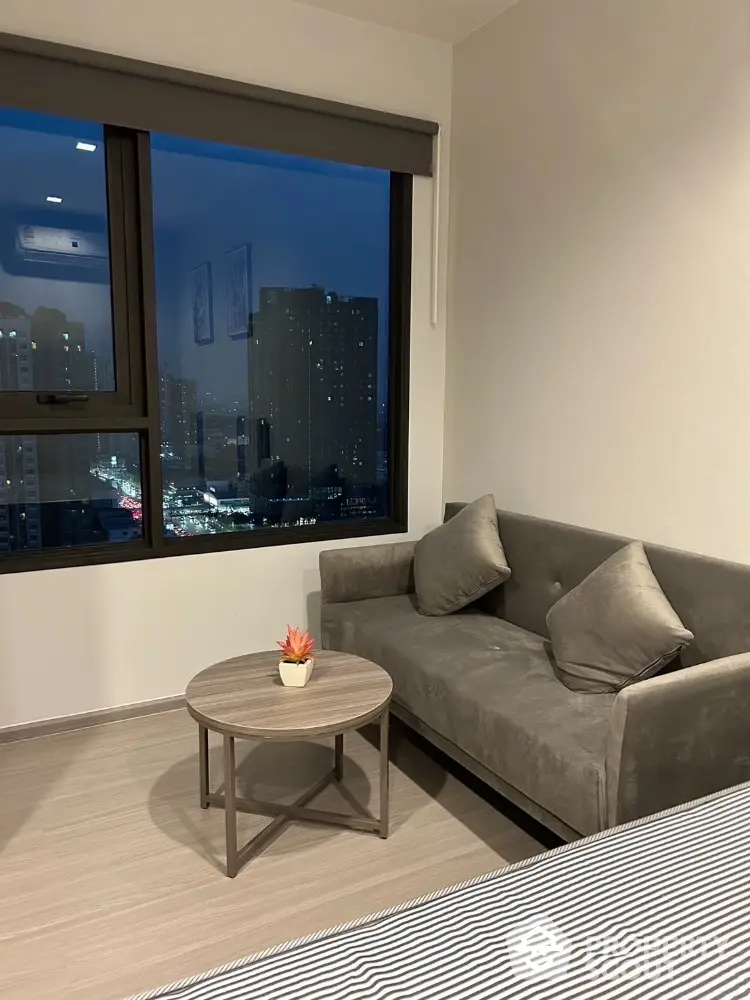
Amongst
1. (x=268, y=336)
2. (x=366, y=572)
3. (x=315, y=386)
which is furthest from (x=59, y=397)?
(x=366, y=572)

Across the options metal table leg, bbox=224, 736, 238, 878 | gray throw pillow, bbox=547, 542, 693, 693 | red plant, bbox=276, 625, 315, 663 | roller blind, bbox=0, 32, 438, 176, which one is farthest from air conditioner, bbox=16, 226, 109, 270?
gray throw pillow, bbox=547, 542, 693, 693

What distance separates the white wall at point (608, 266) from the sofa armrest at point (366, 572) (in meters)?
0.54

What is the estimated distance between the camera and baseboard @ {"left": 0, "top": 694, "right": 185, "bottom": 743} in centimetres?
293

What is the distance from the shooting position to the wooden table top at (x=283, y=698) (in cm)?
198

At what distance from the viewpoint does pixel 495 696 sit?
2.26 meters

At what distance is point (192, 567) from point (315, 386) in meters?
1.04

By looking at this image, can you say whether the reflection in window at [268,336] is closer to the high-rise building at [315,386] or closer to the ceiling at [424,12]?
the high-rise building at [315,386]

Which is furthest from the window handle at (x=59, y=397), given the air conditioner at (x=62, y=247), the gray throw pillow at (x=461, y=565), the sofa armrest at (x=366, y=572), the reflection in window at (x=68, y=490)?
the gray throw pillow at (x=461, y=565)

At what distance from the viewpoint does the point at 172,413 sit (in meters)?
3.23

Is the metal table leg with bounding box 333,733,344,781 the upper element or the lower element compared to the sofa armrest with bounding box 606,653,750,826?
lower

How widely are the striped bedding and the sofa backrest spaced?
2.89 feet

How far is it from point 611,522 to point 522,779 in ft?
3.71

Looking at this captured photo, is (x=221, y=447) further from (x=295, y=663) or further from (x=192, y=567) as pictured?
(x=295, y=663)

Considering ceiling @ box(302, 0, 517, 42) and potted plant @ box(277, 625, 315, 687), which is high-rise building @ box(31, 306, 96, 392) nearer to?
potted plant @ box(277, 625, 315, 687)
